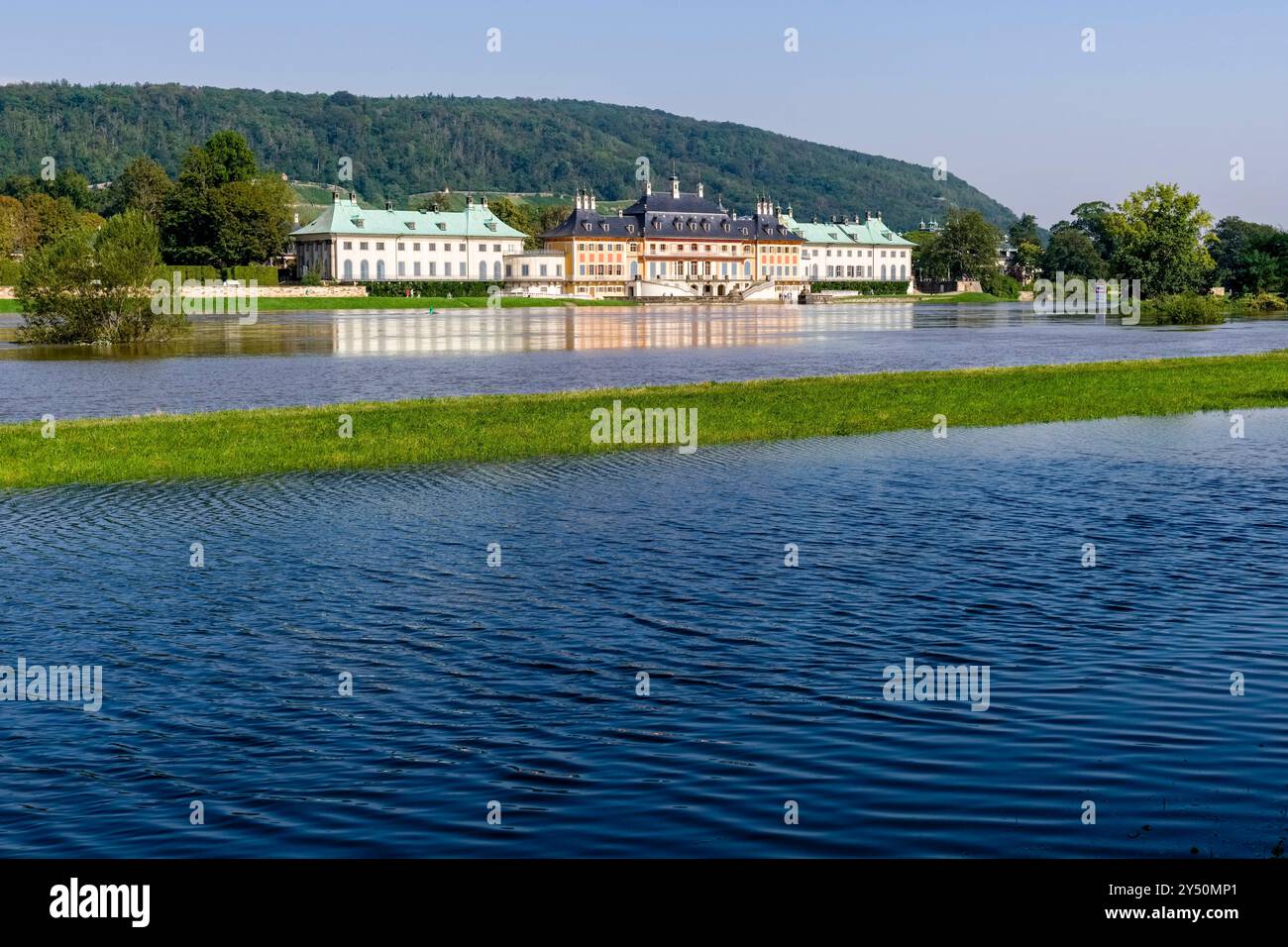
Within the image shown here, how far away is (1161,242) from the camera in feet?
417

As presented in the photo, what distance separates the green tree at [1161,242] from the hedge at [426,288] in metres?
79.9

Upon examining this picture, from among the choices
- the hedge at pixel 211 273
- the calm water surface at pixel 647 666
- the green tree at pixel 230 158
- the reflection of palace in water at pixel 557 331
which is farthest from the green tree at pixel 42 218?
the calm water surface at pixel 647 666

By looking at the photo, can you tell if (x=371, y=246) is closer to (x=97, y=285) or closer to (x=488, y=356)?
(x=97, y=285)

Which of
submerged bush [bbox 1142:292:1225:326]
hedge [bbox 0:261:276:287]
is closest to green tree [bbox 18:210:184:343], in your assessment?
hedge [bbox 0:261:276:287]

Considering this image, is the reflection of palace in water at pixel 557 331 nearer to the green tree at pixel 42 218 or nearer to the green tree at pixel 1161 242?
the green tree at pixel 1161 242

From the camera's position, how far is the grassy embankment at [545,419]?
31344mm

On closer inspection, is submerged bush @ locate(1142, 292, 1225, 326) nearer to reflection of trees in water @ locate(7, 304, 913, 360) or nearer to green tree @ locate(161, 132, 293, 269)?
reflection of trees in water @ locate(7, 304, 913, 360)

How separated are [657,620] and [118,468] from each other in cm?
1709

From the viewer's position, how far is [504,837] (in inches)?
432

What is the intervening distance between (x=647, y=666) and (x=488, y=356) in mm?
56277

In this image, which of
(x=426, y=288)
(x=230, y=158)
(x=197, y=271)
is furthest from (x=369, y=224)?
(x=197, y=271)

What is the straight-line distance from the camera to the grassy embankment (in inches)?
1234

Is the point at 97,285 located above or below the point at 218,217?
below

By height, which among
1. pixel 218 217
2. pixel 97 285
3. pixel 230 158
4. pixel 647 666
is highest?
pixel 230 158
